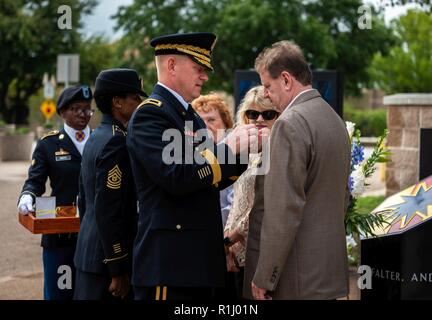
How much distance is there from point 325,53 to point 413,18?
1479cm

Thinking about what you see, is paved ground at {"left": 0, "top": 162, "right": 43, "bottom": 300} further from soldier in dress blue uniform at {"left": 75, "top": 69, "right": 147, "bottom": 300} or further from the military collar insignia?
soldier in dress blue uniform at {"left": 75, "top": 69, "right": 147, "bottom": 300}

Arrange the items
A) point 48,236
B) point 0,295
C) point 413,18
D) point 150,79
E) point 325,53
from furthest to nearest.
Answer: point 150,79, point 325,53, point 413,18, point 0,295, point 48,236

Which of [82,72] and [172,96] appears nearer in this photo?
[172,96]

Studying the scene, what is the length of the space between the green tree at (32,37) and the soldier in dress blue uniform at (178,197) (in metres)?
35.8

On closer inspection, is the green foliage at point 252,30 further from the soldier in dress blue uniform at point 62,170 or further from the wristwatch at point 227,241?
the wristwatch at point 227,241

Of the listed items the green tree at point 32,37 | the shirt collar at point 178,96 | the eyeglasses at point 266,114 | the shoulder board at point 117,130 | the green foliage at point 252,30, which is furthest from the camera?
the green tree at point 32,37

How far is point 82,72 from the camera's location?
43438mm

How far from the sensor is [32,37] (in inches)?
1534

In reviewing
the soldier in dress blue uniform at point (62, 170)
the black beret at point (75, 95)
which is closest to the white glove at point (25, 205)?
the soldier in dress blue uniform at point (62, 170)

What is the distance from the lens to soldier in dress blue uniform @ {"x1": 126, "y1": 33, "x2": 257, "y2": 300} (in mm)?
3244

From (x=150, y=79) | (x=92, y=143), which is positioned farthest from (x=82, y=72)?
(x=92, y=143)

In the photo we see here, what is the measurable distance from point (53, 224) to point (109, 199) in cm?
106

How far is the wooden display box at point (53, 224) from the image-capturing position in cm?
461

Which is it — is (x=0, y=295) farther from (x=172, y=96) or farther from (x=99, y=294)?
(x=172, y=96)
